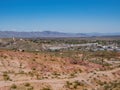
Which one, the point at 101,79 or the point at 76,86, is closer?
the point at 76,86

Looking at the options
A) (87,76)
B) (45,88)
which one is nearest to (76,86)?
(45,88)

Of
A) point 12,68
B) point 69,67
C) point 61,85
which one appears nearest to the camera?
point 61,85

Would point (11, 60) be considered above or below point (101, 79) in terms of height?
above

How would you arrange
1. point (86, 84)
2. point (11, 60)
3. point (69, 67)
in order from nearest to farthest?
point (86, 84) → point (11, 60) → point (69, 67)

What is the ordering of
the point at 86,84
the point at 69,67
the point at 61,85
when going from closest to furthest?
the point at 61,85, the point at 86,84, the point at 69,67

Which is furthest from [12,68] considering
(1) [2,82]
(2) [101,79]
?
(2) [101,79]

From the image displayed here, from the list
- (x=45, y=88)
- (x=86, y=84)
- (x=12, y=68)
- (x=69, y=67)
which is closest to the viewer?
(x=45, y=88)

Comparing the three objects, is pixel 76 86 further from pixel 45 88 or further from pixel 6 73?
pixel 6 73

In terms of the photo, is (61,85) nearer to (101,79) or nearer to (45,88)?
(45,88)

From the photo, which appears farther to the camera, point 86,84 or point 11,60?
point 11,60
